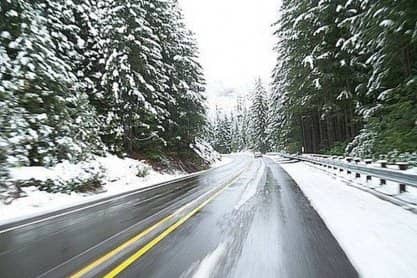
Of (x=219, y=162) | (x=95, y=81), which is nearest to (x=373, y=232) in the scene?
(x=95, y=81)

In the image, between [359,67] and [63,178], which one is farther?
[359,67]

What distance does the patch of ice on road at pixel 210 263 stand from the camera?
418 centimetres

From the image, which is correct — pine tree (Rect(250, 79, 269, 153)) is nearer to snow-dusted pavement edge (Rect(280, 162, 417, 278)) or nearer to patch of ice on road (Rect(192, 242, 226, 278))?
snow-dusted pavement edge (Rect(280, 162, 417, 278))

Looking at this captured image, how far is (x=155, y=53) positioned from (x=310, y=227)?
21.0 metres

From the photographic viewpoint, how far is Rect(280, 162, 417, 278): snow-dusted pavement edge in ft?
14.1

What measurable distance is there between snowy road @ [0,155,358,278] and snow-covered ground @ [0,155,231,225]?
2.38 m

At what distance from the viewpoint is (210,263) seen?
4582mm

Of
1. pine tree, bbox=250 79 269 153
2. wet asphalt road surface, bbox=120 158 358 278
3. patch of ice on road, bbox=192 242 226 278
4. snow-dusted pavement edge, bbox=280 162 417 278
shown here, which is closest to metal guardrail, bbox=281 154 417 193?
snow-dusted pavement edge, bbox=280 162 417 278

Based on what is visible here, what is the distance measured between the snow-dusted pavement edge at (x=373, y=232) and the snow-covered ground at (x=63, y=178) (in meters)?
7.73

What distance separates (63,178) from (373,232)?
1152 cm

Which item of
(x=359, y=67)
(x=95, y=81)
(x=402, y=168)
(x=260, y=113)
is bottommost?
(x=402, y=168)

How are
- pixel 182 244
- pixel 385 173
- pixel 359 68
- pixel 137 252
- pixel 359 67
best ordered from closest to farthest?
pixel 137 252, pixel 182 244, pixel 385 173, pixel 359 67, pixel 359 68

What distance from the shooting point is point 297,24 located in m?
24.2

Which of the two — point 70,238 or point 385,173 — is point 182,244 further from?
point 385,173
